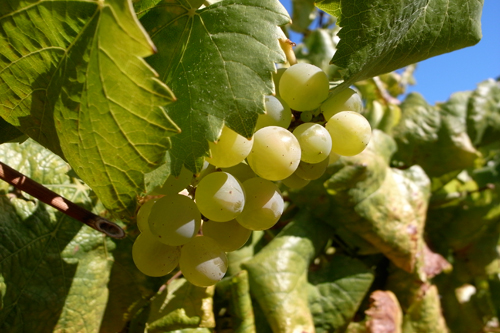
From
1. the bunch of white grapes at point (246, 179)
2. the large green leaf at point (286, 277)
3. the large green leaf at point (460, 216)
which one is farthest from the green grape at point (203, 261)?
the large green leaf at point (460, 216)

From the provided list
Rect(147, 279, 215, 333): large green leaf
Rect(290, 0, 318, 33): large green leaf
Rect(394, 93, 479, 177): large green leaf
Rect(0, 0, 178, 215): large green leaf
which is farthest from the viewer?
Rect(290, 0, 318, 33): large green leaf

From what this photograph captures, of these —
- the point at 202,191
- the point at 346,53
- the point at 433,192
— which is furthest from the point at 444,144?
the point at 202,191

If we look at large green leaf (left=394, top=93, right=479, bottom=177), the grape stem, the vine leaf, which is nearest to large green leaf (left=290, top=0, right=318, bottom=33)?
large green leaf (left=394, top=93, right=479, bottom=177)

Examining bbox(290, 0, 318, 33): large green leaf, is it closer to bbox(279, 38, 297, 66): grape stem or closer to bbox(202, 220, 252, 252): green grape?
bbox(279, 38, 297, 66): grape stem

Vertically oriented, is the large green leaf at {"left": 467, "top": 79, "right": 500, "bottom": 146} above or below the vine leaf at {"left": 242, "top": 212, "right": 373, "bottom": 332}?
above

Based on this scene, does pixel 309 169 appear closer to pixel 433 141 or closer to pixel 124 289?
pixel 124 289

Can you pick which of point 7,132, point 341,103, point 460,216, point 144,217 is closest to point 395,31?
point 341,103

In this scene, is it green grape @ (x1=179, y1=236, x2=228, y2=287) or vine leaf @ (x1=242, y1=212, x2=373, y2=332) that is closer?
green grape @ (x1=179, y1=236, x2=228, y2=287)

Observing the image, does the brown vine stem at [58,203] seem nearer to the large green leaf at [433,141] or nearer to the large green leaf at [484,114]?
the large green leaf at [433,141]
